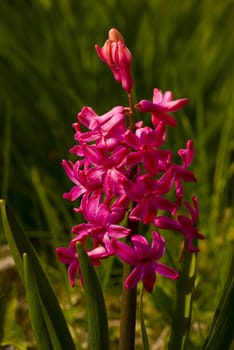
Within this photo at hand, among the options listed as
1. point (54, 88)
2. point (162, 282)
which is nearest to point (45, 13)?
point (54, 88)

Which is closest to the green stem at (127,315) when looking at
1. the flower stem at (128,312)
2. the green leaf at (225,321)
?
the flower stem at (128,312)

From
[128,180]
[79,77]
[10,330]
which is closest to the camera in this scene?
[128,180]

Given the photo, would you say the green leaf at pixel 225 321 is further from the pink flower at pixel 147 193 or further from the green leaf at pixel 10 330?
the green leaf at pixel 10 330

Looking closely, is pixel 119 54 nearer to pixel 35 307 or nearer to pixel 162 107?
pixel 162 107

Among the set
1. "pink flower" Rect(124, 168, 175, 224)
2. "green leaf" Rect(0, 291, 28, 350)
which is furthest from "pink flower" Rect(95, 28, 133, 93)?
"green leaf" Rect(0, 291, 28, 350)

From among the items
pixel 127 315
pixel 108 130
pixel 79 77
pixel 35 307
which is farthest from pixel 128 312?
pixel 79 77

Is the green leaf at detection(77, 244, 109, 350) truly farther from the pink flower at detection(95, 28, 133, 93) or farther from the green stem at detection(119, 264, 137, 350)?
the pink flower at detection(95, 28, 133, 93)
